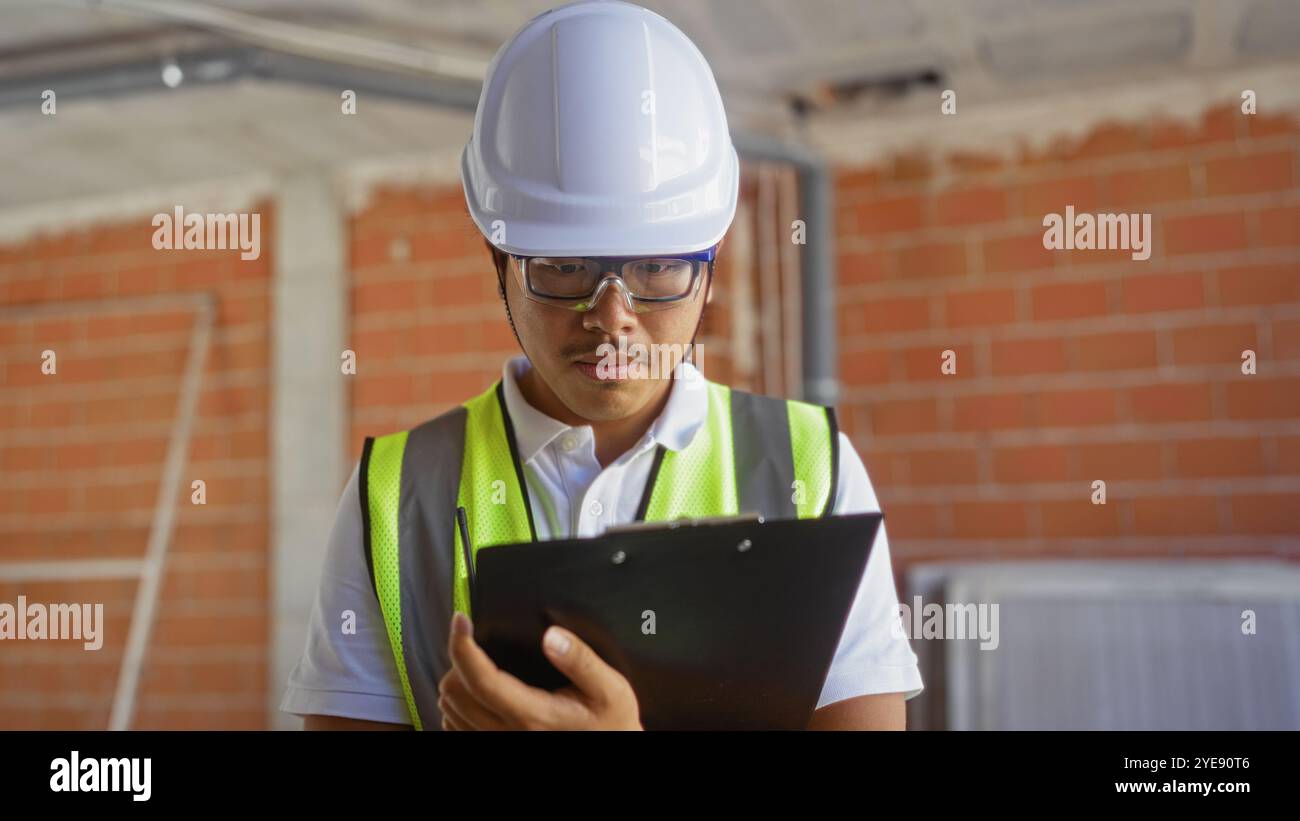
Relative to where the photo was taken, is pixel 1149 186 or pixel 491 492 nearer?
pixel 491 492

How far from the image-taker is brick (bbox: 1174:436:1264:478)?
2.87 meters

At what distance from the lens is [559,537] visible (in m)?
1.13

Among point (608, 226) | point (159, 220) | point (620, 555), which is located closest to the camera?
point (620, 555)

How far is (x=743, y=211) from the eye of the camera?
11.0 ft

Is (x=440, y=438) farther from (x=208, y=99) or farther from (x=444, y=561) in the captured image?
(x=208, y=99)

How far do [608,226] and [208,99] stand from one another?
2385 millimetres

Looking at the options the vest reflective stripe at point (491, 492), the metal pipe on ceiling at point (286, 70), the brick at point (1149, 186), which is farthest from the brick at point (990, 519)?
the vest reflective stripe at point (491, 492)

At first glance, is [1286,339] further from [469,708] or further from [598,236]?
[469,708]

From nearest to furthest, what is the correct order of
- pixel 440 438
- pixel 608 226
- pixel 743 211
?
pixel 608 226 < pixel 440 438 < pixel 743 211

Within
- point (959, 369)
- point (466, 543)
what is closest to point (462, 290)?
point (959, 369)

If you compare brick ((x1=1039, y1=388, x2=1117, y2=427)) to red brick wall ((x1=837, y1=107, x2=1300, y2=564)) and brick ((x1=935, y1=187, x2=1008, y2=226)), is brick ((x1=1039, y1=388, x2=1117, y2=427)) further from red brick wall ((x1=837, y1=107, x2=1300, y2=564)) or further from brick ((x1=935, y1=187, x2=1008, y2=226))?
brick ((x1=935, y1=187, x2=1008, y2=226))

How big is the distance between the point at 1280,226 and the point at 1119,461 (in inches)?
27.7

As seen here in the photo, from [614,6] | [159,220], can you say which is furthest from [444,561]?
[159,220]

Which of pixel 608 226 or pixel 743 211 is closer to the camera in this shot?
pixel 608 226
